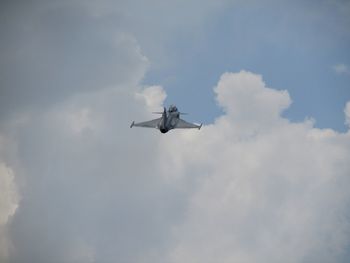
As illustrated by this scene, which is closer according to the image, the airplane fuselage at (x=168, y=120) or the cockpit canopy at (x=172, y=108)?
the airplane fuselage at (x=168, y=120)

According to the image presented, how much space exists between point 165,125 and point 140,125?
15.4m

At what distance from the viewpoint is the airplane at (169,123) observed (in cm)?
13638

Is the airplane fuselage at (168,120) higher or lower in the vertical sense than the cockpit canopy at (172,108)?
lower

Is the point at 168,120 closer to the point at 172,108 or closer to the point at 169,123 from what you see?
the point at 169,123

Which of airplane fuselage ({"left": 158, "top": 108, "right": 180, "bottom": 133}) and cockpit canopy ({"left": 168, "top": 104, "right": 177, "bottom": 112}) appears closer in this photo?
airplane fuselage ({"left": 158, "top": 108, "right": 180, "bottom": 133})

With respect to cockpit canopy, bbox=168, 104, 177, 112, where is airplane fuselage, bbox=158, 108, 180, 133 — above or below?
below

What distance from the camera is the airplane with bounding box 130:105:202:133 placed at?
13638 cm

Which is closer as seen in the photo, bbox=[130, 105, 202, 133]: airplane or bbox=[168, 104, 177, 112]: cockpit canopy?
bbox=[130, 105, 202, 133]: airplane

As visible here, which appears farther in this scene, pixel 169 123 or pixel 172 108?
pixel 172 108

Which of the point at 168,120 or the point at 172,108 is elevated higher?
the point at 172,108

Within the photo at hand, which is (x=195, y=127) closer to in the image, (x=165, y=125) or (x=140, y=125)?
Result: (x=165, y=125)

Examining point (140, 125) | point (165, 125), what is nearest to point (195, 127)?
point (165, 125)

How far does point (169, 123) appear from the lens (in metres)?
139

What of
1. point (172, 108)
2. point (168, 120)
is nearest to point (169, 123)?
point (168, 120)
